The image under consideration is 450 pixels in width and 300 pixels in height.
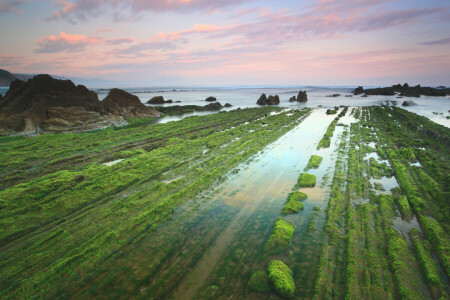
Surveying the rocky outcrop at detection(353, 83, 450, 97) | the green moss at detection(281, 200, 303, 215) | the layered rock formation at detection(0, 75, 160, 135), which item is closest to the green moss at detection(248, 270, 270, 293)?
the green moss at detection(281, 200, 303, 215)

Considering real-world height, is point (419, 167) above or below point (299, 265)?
above

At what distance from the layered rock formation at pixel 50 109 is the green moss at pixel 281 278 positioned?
30.8 m

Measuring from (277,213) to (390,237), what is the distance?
444 centimetres

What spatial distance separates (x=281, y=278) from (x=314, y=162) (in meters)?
11.7

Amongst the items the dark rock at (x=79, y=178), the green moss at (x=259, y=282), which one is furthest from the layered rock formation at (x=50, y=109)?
the green moss at (x=259, y=282)

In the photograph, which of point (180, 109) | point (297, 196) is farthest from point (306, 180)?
point (180, 109)

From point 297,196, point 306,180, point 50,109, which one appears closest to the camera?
point 297,196

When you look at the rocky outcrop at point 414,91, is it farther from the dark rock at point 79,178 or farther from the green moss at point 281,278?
the dark rock at point 79,178

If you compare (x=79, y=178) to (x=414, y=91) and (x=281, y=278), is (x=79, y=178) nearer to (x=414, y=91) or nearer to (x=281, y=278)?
(x=281, y=278)

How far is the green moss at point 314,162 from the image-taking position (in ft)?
52.6

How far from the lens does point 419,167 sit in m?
15.0

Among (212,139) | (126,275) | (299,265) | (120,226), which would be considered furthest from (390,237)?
(212,139)

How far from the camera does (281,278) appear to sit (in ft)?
21.4

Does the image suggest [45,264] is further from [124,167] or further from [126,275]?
[124,167]
